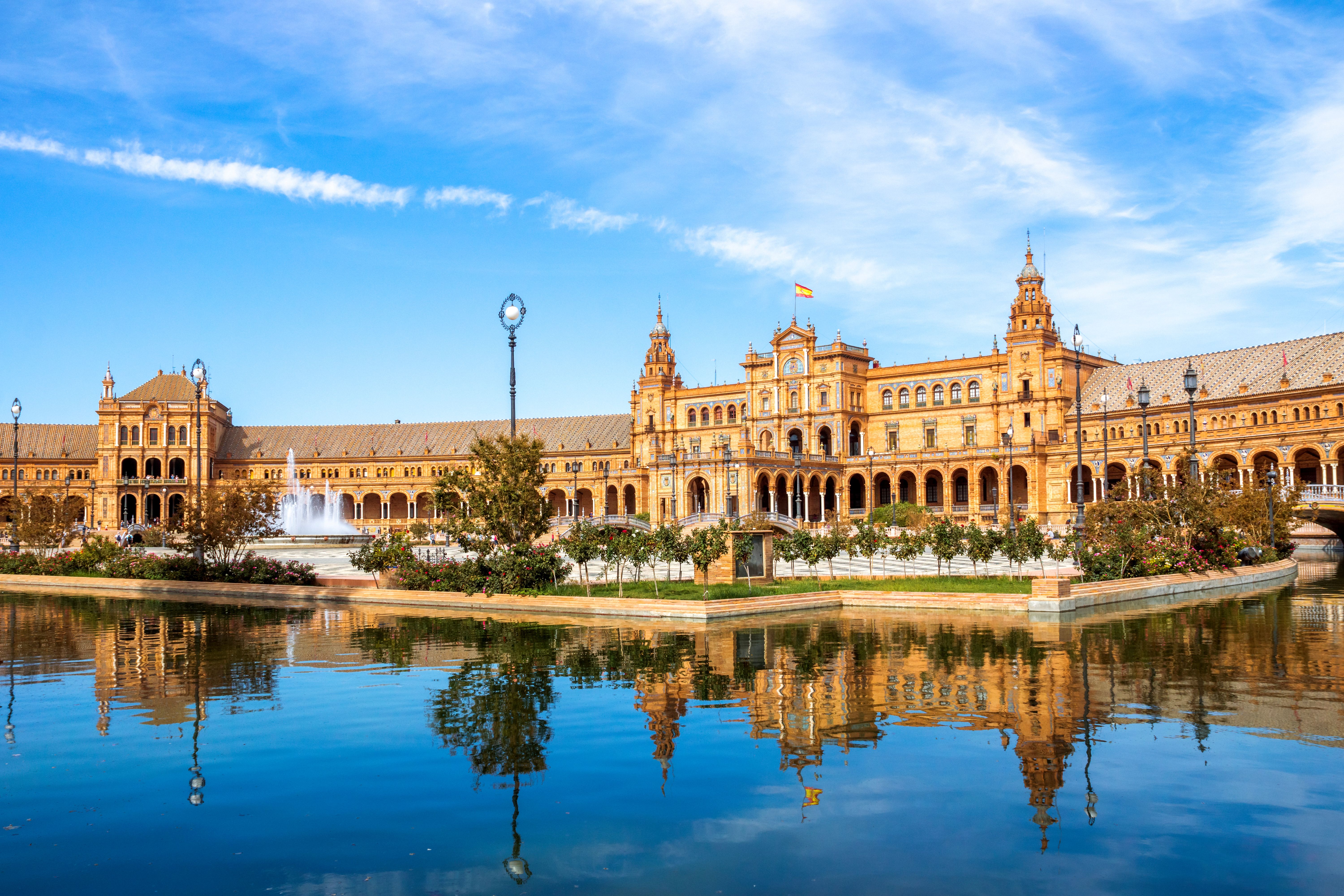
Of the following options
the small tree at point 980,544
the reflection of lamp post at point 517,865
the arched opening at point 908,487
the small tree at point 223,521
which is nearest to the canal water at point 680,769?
the reflection of lamp post at point 517,865

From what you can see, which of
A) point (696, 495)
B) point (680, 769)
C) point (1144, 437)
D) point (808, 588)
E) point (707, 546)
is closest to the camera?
point (680, 769)

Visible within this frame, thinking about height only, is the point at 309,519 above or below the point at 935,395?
below

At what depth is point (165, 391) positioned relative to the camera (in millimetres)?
108688

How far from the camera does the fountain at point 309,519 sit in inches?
2633

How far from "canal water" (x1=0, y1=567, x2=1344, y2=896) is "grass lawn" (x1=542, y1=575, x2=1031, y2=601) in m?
7.84

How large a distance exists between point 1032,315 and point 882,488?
17708 mm

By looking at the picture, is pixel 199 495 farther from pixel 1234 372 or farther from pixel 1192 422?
pixel 1234 372

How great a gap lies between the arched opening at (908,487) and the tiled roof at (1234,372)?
14.0m

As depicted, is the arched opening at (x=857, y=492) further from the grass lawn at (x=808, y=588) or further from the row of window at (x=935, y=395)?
the grass lawn at (x=808, y=588)

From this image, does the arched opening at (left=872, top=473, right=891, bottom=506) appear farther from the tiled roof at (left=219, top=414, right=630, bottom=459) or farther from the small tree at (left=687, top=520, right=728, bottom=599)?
the small tree at (left=687, top=520, right=728, bottom=599)

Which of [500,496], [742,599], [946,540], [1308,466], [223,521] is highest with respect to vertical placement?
[1308,466]

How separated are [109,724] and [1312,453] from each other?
7041 cm

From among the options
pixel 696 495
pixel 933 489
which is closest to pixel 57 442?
pixel 696 495

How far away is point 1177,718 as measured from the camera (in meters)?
13.9
